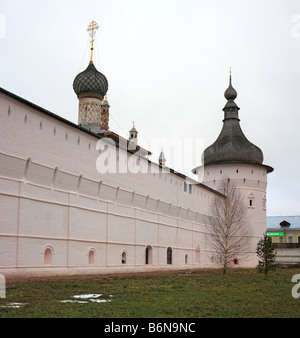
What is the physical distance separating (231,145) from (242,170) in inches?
86.5

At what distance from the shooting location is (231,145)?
38.5m

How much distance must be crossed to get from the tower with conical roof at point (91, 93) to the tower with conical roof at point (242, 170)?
12.7 meters

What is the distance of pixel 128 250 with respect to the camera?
2291 cm

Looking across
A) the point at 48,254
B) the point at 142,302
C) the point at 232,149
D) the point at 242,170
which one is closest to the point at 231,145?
the point at 232,149

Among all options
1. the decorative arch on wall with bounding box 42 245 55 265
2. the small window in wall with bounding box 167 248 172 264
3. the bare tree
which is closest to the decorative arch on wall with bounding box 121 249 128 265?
the small window in wall with bounding box 167 248 172 264

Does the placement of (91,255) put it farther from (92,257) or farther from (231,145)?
(231,145)

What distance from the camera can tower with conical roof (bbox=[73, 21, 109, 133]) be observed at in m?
28.7

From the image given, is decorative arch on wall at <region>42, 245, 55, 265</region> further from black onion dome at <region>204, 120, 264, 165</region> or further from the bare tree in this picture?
black onion dome at <region>204, 120, 264, 165</region>

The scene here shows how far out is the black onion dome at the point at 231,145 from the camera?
125 feet

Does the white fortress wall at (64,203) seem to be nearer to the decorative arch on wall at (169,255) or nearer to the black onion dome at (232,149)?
the decorative arch on wall at (169,255)

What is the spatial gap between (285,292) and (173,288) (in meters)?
3.08

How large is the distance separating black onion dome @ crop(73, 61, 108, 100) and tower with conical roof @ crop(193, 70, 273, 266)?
520 inches
